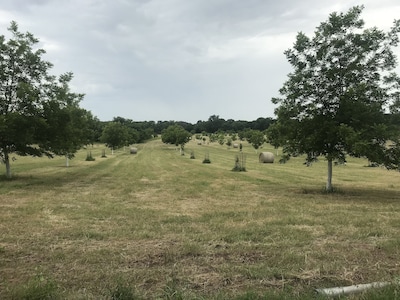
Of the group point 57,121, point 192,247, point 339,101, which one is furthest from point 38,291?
point 57,121

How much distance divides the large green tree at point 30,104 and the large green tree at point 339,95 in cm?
1180

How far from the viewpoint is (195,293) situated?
448 centimetres

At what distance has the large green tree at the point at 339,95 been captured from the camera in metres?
13.9

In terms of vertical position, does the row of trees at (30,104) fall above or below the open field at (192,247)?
above

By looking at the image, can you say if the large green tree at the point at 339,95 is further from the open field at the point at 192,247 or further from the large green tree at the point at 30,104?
the large green tree at the point at 30,104

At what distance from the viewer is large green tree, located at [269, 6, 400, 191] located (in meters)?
13.9

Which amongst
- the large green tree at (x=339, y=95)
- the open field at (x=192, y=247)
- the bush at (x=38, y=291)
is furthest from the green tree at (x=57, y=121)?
the bush at (x=38, y=291)

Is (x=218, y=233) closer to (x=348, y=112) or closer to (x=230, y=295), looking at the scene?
(x=230, y=295)

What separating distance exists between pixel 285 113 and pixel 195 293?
39.9 ft

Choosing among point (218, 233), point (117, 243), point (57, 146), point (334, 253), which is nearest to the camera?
point (334, 253)

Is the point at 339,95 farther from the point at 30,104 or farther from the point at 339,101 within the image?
the point at 30,104

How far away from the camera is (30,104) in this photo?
1884 cm

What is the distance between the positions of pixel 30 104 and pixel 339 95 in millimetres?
15303

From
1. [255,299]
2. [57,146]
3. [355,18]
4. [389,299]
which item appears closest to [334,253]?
[389,299]
